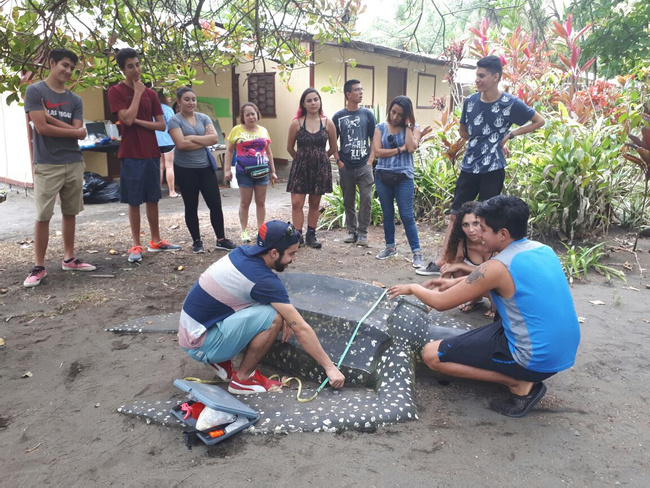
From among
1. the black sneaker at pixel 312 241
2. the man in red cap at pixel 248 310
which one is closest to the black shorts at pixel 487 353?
the man in red cap at pixel 248 310

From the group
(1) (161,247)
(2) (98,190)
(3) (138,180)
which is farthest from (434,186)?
(2) (98,190)

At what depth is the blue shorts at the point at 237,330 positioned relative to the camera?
8.91 ft

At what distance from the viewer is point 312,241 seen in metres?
5.79

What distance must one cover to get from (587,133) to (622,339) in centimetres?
298

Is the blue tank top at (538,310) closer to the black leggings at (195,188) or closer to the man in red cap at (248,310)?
the man in red cap at (248,310)

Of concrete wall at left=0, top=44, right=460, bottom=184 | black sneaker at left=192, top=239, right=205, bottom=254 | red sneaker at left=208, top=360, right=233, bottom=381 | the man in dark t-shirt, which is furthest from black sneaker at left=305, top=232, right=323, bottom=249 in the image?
concrete wall at left=0, top=44, right=460, bottom=184

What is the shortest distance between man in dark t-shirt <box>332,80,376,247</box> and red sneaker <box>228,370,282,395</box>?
10.2ft

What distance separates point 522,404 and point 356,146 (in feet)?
11.7

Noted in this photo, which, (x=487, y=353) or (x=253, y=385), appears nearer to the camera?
(x=487, y=353)

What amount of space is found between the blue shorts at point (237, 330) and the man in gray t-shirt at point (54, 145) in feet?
8.23

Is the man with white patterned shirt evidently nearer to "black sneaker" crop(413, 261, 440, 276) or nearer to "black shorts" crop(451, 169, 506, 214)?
"black shorts" crop(451, 169, 506, 214)

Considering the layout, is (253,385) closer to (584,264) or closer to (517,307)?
A: (517,307)

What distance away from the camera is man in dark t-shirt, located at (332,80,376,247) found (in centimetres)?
554

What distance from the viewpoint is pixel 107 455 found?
2.34 m
